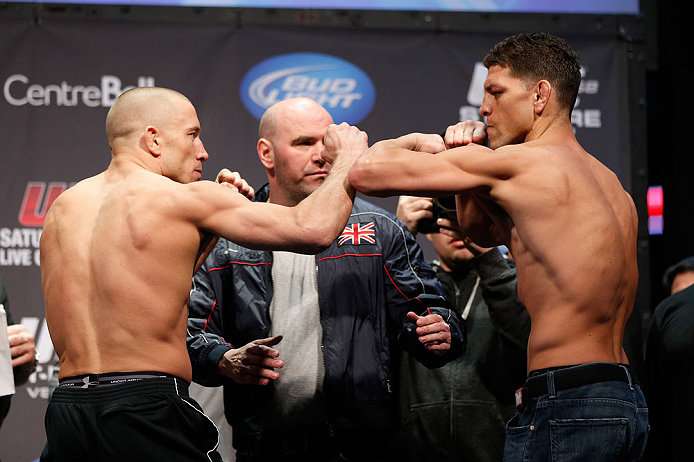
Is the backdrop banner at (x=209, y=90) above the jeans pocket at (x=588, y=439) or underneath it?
above

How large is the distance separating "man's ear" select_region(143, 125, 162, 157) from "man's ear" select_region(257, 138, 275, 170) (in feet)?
3.18

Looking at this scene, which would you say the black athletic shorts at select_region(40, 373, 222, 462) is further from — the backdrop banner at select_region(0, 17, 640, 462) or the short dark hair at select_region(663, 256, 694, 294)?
the short dark hair at select_region(663, 256, 694, 294)

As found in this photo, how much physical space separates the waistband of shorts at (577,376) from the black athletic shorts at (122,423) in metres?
1.00

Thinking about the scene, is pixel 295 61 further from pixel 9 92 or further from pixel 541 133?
pixel 541 133

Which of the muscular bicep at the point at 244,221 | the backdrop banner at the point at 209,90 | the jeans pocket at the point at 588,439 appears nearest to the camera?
the jeans pocket at the point at 588,439

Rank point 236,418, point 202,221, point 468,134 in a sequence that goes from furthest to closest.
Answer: point 236,418 < point 468,134 < point 202,221

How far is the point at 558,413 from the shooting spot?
2268 mm

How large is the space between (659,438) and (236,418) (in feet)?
6.45

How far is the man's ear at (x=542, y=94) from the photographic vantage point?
102 inches

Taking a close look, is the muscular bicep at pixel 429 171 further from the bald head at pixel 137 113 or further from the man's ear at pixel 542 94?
the bald head at pixel 137 113

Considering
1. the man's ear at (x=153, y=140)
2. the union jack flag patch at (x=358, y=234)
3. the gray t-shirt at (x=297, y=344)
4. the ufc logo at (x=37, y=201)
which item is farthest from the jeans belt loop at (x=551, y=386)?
the ufc logo at (x=37, y=201)

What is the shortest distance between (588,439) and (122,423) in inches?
51.2

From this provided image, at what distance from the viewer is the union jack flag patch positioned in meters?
3.23

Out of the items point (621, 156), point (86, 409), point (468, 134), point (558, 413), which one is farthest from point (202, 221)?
point (621, 156)
